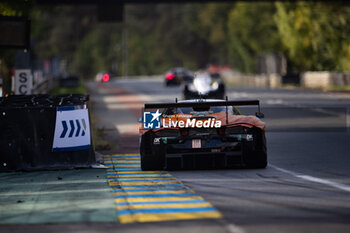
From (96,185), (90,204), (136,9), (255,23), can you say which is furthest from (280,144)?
(136,9)

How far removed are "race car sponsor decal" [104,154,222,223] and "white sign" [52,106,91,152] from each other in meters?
0.91

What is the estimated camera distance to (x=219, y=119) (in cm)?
1666

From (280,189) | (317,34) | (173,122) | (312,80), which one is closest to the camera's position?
(280,189)

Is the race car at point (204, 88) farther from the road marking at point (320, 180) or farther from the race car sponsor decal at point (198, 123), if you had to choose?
the road marking at point (320, 180)

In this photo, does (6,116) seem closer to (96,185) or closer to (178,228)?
(96,185)

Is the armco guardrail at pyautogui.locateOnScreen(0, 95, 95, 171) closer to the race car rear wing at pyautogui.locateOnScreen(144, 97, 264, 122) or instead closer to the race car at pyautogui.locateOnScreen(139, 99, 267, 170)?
the race car at pyautogui.locateOnScreen(139, 99, 267, 170)

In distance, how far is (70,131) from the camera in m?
18.4

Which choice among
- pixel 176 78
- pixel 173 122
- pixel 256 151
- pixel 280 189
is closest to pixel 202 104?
pixel 173 122

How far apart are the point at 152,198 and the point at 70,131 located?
5661 millimetres

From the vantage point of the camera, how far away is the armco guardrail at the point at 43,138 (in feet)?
59.7

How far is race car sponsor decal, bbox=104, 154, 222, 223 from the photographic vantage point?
444 inches

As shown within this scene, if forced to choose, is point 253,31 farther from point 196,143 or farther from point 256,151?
point 196,143

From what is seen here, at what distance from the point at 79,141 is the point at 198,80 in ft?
82.1

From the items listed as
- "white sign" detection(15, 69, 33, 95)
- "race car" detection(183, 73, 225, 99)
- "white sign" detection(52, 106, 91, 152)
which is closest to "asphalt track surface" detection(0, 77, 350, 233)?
"white sign" detection(52, 106, 91, 152)
